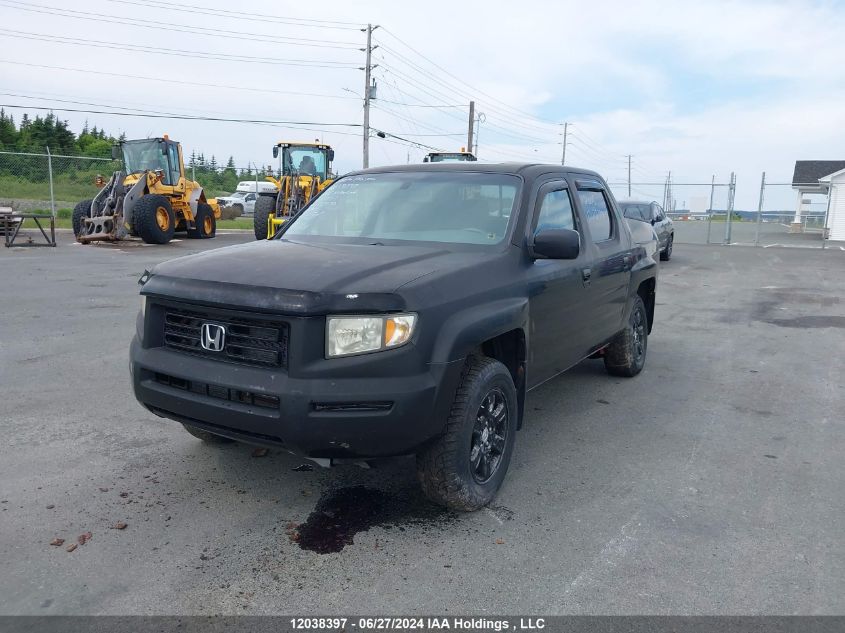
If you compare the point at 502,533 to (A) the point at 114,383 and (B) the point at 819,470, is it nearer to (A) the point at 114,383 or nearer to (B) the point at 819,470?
(B) the point at 819,470

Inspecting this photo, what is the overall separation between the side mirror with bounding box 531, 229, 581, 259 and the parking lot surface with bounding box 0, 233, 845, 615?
1.32 meters

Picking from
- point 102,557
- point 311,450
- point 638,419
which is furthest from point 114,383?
point 638,419

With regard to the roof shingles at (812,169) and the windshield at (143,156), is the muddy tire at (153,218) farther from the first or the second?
the roof shingles at (812,169)

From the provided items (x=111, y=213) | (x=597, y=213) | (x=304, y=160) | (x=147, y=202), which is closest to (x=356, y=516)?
(x=597, y=213)

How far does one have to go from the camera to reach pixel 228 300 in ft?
10.5

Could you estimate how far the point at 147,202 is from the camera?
19312 millimetres

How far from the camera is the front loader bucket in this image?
64.5 feet

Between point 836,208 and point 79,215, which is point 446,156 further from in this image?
point 836,208

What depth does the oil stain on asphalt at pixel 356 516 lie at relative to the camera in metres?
3.34

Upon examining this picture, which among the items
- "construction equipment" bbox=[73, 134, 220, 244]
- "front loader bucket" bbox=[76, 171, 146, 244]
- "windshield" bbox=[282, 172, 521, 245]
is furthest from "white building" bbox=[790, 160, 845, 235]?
"windshield" bbox=[282, 172, 521, 245]

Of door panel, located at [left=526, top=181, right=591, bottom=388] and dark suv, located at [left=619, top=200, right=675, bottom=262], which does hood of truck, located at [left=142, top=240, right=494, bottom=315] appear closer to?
door panel, located at [left=526, top=181, right=591, bottom=388]

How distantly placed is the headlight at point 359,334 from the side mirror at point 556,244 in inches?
48.7

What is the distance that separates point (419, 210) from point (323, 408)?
1.83 m

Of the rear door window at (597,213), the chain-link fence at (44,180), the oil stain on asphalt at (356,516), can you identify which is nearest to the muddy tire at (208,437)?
the oil stain on asphalt at (356,516)
